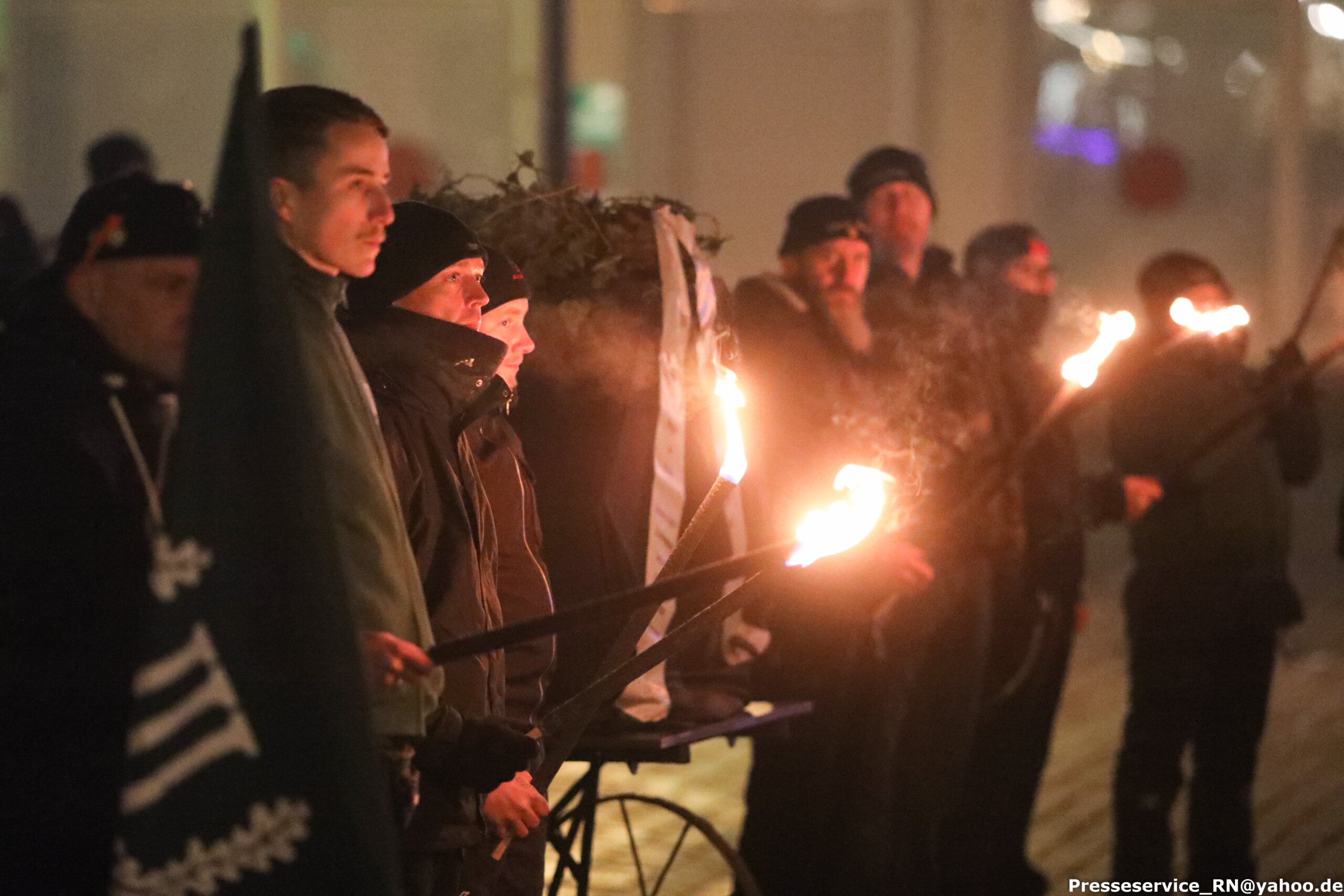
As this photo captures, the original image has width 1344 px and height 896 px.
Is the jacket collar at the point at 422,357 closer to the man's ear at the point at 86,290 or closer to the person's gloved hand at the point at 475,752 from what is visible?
the person's gloved hand at the point at 475,752

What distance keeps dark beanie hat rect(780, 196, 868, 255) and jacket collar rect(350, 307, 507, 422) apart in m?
2.23

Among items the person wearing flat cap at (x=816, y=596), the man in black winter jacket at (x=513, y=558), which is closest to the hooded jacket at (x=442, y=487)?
the man in black winter jacket at (x=513, y=558)

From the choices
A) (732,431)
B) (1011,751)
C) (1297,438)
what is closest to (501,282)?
(732,431)

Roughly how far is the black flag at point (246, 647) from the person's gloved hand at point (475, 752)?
2.63ft

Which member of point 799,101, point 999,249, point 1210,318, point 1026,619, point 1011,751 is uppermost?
point 799,101

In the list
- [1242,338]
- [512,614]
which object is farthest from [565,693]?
[1242,338]

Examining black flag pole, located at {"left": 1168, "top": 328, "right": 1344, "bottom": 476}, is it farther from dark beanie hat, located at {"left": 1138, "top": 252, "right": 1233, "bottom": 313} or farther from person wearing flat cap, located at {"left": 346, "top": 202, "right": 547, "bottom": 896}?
person wearing flat cap, located at {"left": 346, "top": 202, "right": 547, "bottom": 896}

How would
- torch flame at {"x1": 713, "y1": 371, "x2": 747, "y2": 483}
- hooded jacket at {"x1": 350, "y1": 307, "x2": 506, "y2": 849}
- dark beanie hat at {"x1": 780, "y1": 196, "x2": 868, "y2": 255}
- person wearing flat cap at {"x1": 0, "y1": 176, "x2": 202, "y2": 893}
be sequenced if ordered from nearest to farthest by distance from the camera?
person wearing flat cap at {"x1": 0, "y1": 176, "x2": 202, "y2": 893} < hooded jacket at {"x1": 350, "y1": 307, "x2": 506, "y2": 849} < torch flame at {"x1": 713, "y1": 371, "x2": 747, "y2": 483} < dark beanie hat at {"x1": 780, "y1": 196, "x2": 868, "y2": 255}

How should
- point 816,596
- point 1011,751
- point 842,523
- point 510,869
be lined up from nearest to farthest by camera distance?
point 842,523
point 510,869
point 816,596
point 1011,751

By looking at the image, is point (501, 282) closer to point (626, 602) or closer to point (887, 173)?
point (626, 602)

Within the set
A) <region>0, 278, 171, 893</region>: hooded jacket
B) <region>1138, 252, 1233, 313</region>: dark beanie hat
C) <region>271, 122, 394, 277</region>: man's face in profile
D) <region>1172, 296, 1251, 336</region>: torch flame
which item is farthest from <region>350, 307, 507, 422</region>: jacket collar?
<region>1138, 252, 1233, 313</region>: dark beanie hat

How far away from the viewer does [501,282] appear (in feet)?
13.5

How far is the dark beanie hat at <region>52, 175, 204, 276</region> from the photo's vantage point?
2.95 metres

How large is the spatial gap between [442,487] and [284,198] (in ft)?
2.04
